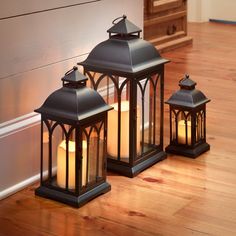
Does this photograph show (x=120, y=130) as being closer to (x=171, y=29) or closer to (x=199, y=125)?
(x=199, y=125)

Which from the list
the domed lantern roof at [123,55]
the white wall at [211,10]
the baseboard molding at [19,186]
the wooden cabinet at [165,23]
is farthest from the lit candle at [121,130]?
the white wall at [211,10]

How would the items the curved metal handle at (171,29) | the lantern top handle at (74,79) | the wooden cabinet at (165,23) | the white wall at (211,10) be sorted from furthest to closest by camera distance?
the white wall at (211,10)
the curved metal handle at (171,29)
the wooden cabinet at (165,23)
the lantern top handle at (74,79)

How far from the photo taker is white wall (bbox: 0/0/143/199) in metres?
2.01

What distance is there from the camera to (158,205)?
199cm

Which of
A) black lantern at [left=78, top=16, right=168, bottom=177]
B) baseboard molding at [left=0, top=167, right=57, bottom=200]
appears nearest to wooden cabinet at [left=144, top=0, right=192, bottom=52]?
black lantern at [left=78, top=16, right=168, bottom=177]

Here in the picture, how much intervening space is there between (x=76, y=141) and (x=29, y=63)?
12.7 inches

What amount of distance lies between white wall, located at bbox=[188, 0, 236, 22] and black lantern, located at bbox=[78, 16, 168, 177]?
314 centimetres

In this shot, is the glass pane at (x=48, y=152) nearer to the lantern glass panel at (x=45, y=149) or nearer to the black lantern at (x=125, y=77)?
the lantern glass panel at (x=45, y=149)

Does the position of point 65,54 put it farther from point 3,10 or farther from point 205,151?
point 205,151

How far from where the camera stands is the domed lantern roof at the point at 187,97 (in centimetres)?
235

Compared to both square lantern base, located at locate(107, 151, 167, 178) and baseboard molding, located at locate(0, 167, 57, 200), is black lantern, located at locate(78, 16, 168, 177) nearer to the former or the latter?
square lantern base, located at locate(107, 151, 167, 178)

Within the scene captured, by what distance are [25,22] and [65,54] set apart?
9.3 inches

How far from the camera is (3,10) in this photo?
6.40 feet

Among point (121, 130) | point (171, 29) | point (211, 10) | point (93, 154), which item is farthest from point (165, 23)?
point (93, 154)
